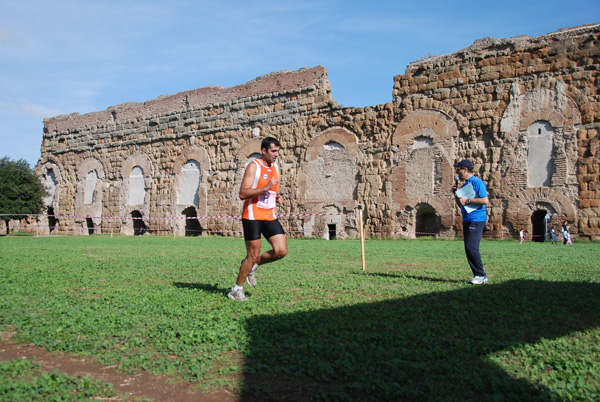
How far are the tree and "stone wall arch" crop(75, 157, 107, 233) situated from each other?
2.13 m

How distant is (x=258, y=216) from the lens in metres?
5.38

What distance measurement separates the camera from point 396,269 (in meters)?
8.11

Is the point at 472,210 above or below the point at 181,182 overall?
below

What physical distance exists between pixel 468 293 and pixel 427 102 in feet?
44.6

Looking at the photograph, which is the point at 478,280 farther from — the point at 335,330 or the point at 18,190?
the point at 18,190

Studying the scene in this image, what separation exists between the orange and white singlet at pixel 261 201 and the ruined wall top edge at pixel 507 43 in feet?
46.7

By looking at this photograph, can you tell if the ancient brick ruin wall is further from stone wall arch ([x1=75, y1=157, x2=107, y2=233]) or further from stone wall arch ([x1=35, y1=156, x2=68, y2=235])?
stone wall arch ([x1=35, y1=156, x2=68, y2=235])

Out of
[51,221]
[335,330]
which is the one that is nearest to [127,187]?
[51,221]

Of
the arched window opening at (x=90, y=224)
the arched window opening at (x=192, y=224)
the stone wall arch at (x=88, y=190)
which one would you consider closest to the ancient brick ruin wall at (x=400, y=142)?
the arched window opening at (x=192, y=224)

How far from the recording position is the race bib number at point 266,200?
17.7ft

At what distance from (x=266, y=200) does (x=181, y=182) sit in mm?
19681

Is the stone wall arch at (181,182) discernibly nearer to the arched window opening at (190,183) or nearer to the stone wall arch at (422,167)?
the arched window opening at (190,183)

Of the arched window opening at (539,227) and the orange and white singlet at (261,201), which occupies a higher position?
the orange and white singlet at (261,201)

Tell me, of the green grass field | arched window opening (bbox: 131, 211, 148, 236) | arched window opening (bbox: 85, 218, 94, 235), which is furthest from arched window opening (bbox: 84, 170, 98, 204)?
the green grass field
